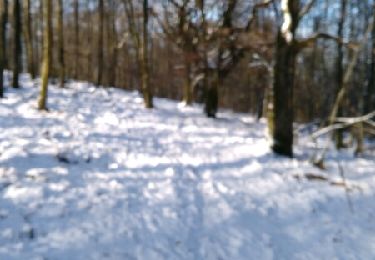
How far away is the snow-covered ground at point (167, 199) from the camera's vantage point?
6633 mm

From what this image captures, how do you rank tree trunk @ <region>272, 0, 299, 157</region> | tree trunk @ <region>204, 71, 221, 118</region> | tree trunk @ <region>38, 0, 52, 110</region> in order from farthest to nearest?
tree trunk @ <region>204, 71, 221, 118</region> → tree trunk @ <region>38, 0, 52, 110</region> → tree trunk @ <region>272, 0, 299, 157</region>

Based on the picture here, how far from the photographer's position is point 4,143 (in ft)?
32.0

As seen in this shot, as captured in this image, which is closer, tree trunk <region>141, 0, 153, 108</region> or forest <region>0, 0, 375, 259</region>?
forest <region>0, 0, 375, 259</region>

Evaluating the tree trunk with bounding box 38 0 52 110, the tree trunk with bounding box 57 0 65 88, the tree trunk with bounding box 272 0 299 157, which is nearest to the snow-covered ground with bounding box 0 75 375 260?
the tree trunk with bounding box 272 0 299 157

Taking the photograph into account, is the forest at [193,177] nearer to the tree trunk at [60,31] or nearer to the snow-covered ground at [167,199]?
the snow-covered ground at [167,199]

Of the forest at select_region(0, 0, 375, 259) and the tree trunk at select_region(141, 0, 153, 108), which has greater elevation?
the tree trunk at select_region(141, 0, 153, 108)

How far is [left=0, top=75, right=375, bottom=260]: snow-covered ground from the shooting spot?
6.63 metres

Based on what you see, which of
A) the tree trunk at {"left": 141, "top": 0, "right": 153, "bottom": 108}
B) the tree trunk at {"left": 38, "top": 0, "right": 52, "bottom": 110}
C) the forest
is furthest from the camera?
the tree trunk at {"left": 141, "top": 0, "right": 153, "bottom": 108}

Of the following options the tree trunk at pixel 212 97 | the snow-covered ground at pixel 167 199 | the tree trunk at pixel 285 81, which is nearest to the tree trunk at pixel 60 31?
the tree trunk at pixel 212 97

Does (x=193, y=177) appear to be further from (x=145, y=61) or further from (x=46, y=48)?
(x=145, y=61)

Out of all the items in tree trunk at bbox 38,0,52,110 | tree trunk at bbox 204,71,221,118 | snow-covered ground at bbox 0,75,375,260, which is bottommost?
snow-covered ground at bbox 0,75,375,260

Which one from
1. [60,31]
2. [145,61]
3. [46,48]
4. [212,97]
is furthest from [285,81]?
[60,31]

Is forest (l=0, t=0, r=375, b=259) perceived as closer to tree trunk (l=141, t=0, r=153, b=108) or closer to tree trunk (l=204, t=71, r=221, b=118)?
tree trunk (l=204, t=71, r=221, b=118)

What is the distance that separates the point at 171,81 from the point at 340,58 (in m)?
26.4
